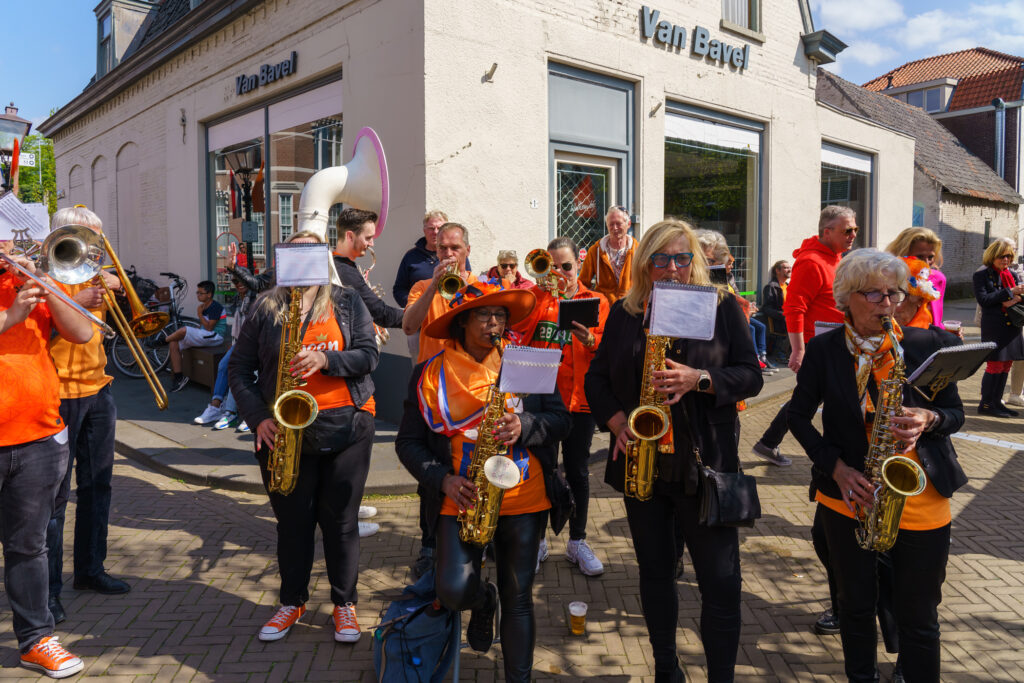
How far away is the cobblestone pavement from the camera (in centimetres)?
322

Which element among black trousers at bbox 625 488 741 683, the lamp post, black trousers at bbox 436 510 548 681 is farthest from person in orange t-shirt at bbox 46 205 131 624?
the lamp post

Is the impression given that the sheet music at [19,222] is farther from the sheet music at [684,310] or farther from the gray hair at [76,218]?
the sheet music at [684,310]

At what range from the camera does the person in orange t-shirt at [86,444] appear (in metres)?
3.64

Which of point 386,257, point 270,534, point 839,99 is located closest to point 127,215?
point 386,257

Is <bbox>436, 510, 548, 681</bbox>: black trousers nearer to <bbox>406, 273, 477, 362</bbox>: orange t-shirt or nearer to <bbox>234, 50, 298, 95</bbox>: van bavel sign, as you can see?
<bbox>406, 273, 477, 362</bbox>: orange t-shirt

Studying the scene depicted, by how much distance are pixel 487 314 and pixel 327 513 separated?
1.39m

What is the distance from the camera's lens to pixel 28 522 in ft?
10.3

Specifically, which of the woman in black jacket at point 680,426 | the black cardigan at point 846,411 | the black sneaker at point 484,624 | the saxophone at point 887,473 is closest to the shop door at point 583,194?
the woman in black jacket at point 680,426

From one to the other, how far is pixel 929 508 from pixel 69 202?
2076 cm

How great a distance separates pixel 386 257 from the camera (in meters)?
7.71

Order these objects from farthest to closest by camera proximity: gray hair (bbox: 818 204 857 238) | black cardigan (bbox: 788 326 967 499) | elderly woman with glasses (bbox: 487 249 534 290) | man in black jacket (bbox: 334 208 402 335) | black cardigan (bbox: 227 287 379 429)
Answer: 1. gray hair (bbox: 818 204 857 238)
2. man in black jacket (bbox: 334 208 402 335)
3. elderly woman with glasses (bbox: 487 249 534 290)
4. black cardigan (bbox: 227 287 379 429)
5. black cardigan (bbox: 788 326 967 499)

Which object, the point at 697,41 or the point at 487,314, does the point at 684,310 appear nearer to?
the point at 487,314

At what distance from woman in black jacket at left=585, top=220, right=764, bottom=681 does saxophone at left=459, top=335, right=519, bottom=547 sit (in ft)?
1.60

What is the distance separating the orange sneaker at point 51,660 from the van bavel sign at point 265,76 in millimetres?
7515
